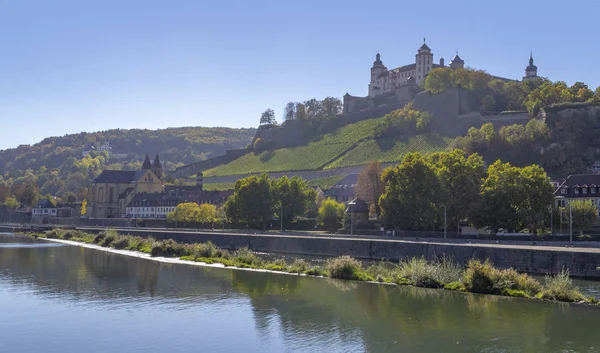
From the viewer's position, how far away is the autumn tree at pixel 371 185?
255 feet

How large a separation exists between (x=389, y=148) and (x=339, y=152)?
13.4 metres

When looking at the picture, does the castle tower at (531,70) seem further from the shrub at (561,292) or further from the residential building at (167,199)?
the shrub at (561,292)

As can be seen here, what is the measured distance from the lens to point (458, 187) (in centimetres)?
6091

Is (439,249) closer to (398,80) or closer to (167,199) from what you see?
(167,199)

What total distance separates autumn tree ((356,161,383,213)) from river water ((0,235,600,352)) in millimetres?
37763

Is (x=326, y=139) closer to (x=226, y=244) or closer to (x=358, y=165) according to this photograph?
(x=358, y=165)

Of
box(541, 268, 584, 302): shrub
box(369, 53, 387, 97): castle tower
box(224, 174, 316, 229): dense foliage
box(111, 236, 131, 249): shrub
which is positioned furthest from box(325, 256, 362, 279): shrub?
box(369, 53, 387, 97): castle tower

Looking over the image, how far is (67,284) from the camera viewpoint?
3972cm

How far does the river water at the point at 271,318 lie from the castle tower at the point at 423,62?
367 ft

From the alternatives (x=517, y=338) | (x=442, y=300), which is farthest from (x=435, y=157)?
(x=517, y=338)

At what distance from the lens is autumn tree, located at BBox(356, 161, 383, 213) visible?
255 feet

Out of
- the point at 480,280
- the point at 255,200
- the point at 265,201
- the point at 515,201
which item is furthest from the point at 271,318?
the point at 255,200

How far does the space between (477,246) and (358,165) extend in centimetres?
6704

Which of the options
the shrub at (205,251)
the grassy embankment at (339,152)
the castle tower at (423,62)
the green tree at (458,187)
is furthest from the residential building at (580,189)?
the castle tower at (423,62)
